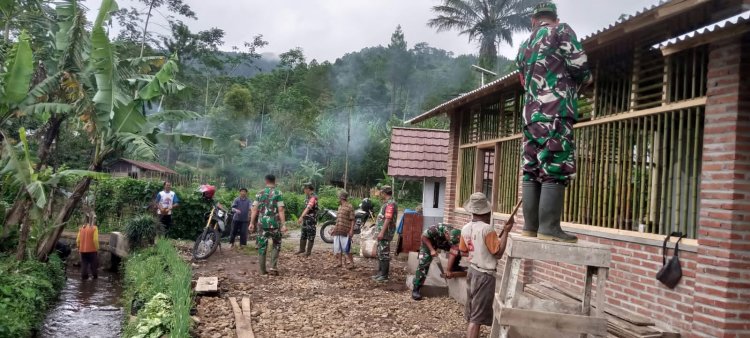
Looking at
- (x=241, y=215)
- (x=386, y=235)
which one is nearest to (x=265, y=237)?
(x=386, y=235)

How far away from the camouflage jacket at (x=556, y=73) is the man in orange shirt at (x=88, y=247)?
9723 mm

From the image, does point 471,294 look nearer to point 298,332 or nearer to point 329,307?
point 298,332

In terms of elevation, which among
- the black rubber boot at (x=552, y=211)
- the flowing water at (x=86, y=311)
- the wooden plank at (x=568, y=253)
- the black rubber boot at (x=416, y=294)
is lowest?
the flowing water at (x=86, y=311)

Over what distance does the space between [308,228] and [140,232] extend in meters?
3.73

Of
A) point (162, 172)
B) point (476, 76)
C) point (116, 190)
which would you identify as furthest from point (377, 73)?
point (116, 190)

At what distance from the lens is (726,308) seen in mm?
4109

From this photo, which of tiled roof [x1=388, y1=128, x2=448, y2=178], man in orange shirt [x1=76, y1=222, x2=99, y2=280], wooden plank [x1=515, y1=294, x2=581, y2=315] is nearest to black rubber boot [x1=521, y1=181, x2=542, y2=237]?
wooden plank [x1=515, y1=294, x2=581, y2=315]

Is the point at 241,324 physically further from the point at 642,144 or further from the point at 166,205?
the point at 166,205

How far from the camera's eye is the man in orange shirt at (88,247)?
10.8 m

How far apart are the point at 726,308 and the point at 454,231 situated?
343 cm

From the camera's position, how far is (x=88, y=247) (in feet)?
36.0

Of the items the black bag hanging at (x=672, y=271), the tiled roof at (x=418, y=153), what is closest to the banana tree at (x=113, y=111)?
the tiled roof at (x=418, y=153)

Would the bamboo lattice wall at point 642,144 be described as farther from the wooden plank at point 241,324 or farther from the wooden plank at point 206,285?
the wooden plank at point 206,285

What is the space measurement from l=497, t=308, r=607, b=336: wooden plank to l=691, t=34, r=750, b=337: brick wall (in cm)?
123
